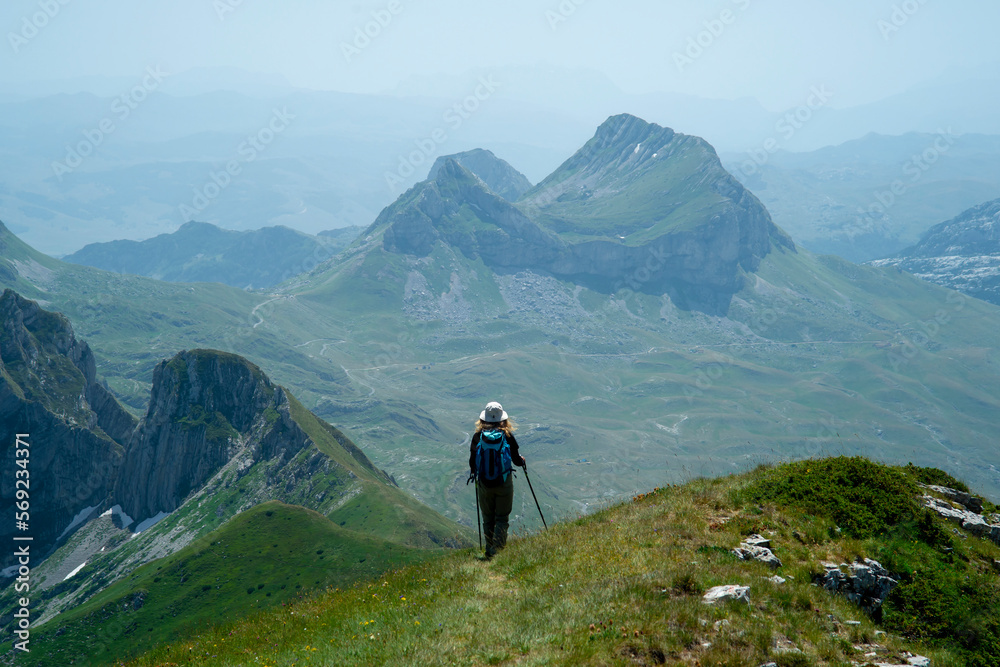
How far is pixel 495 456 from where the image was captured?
18.6 meters

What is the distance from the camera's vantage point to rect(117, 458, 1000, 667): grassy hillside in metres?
13.2

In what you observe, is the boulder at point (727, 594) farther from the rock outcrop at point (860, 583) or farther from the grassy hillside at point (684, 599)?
the rock outcrop at point (860, 583)

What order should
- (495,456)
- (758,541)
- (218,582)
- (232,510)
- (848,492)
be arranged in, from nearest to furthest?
(758,541)
(495,456)
(848,492)
(218,582)
(232,510)

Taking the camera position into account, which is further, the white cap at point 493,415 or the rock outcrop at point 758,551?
the white cap at point 493,415

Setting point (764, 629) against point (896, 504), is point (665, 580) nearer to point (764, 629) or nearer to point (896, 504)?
point (764, 629)

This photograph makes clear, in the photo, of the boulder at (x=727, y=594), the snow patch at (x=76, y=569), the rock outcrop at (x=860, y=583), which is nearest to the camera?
the boulder at (x=727, y=594)

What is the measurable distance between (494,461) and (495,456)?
6.6 inches

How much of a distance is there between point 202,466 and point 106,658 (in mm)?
102917

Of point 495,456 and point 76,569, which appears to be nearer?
point 495,456

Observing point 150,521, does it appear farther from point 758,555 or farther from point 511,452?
point 758,555

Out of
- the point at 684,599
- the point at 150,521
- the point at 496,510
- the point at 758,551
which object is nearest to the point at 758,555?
the point at 758,551

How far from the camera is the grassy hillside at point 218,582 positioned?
10144cm

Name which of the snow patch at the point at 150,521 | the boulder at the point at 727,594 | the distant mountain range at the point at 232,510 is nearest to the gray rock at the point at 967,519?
the boulder at the point at 727,594

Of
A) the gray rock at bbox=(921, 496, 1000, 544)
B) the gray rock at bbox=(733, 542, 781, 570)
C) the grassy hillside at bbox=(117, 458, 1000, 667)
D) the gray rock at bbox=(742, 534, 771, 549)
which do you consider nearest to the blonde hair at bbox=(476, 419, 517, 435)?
the grassy hillside at bbox=(117, 458, 1000, 667)
